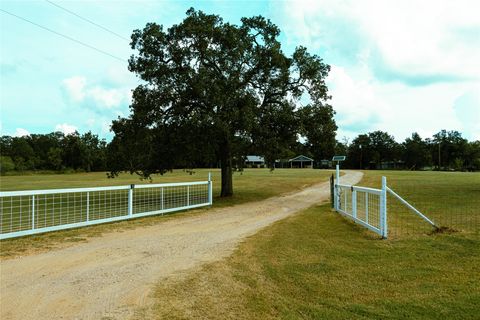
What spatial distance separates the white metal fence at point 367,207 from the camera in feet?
30.7

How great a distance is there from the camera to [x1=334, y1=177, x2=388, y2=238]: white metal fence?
30.7ft

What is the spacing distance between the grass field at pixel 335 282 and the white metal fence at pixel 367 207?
0.74m

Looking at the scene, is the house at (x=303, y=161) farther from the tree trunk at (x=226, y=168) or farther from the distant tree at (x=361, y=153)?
the tree trunk at (x=226, y=168)

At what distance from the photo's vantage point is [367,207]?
1052 centimetres

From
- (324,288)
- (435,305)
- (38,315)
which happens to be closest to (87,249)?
(38,315)

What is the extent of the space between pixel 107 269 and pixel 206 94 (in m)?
13.2

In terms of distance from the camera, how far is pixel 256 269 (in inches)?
257

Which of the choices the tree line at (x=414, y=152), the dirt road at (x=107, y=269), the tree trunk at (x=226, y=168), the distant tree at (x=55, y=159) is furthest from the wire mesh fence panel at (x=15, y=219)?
the tree line at (x=414, y=152)

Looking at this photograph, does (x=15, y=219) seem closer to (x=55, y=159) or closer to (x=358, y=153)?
Result: (x=55, y=159)

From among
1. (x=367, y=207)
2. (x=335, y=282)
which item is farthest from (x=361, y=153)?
(x=335, y=282)

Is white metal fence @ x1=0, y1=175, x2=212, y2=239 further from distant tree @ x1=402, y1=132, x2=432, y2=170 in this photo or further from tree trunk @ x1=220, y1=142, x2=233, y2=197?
distant tree @ x1=402, y1=132, x2=432, y2=170

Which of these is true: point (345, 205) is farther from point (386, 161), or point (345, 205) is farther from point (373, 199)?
point (386, 161)

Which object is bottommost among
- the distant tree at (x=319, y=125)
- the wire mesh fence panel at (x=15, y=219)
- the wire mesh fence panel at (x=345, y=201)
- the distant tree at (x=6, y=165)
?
the wire mesh fence panel at (x=15, y=219)

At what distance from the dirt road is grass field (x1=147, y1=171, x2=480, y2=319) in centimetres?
46
